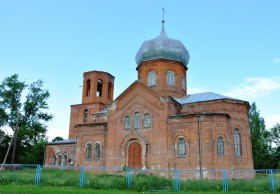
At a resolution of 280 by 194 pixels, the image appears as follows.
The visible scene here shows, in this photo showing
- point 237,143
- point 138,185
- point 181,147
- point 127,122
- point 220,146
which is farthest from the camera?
point 127,122

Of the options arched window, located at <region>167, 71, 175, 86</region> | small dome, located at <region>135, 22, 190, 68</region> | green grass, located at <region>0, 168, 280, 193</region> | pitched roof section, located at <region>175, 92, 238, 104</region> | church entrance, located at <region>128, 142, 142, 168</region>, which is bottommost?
green grass, located at <region>0, 168, 280, 193</region>

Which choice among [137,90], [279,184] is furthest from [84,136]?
[279,184]

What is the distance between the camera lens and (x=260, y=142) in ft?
123

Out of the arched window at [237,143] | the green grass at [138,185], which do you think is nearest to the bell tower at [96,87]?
the arched window at [237,143]

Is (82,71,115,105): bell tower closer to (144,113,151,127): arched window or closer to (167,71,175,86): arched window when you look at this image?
(167,71,175,86): arched window

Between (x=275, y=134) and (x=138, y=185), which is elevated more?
(x=275, y=134)

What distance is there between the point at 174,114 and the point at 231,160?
555 centimetres

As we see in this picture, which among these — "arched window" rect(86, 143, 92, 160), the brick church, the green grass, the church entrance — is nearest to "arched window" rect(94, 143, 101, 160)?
the brick church

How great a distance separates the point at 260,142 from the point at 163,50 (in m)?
20.4

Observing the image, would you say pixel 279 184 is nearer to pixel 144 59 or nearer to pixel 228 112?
pixel 228 112

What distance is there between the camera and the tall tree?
3644 centimetres

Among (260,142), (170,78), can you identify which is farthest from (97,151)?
(260,142)

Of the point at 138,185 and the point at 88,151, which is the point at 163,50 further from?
the point at 138,185

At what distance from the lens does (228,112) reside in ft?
74.5
